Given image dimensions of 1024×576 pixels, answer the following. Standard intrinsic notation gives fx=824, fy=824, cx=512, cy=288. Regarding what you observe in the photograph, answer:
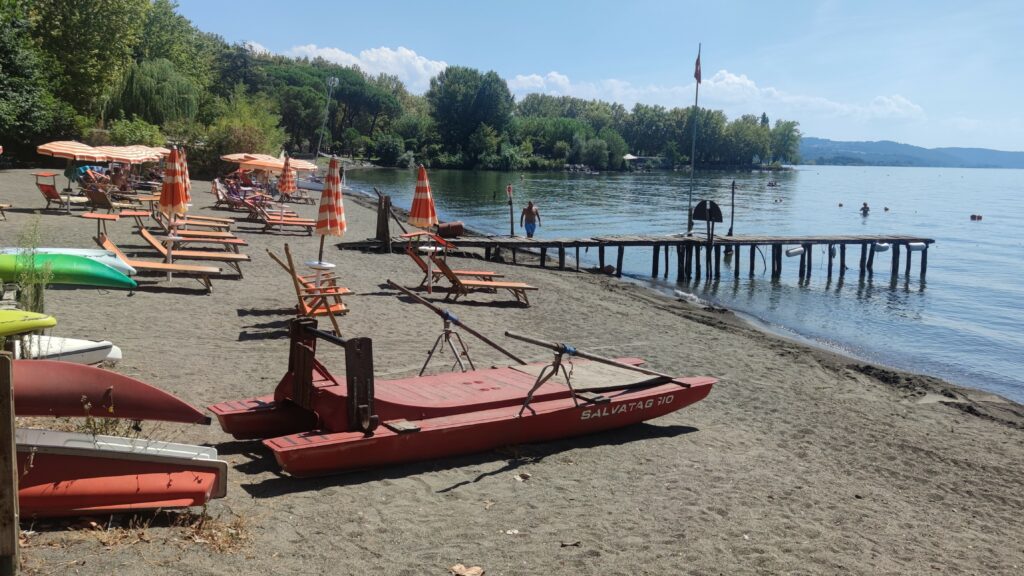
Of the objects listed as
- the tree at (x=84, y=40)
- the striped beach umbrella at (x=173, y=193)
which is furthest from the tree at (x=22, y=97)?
the striped beach umbrella at (x=173, y=193)

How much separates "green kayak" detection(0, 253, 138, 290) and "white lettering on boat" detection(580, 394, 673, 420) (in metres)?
4.51

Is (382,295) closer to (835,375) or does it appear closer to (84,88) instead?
(835,375)

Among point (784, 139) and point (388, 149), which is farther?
point (784, 139)

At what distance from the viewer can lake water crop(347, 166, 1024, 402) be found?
20.1m

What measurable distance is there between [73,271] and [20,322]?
1.78 meters

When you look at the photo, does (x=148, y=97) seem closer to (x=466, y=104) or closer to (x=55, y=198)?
(x=55, y=198)

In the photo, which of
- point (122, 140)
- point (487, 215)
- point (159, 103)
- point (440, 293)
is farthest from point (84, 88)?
point (440, 293)

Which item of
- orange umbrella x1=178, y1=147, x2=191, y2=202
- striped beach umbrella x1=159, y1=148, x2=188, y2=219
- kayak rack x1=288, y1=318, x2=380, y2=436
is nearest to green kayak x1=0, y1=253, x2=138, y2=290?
kayak rack x1=288, y1=318, x2=380, y2=436

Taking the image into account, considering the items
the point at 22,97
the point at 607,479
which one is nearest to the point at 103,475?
the point at 607,479

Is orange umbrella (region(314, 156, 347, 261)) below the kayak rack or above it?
above

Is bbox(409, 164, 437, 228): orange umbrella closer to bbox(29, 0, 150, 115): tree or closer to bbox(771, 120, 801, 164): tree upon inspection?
bbox(29, 0, 150, 115): tree

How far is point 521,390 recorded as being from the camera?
26.8 feet

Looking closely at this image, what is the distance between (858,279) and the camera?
32094 millimetres

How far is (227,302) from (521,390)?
7.02 m
